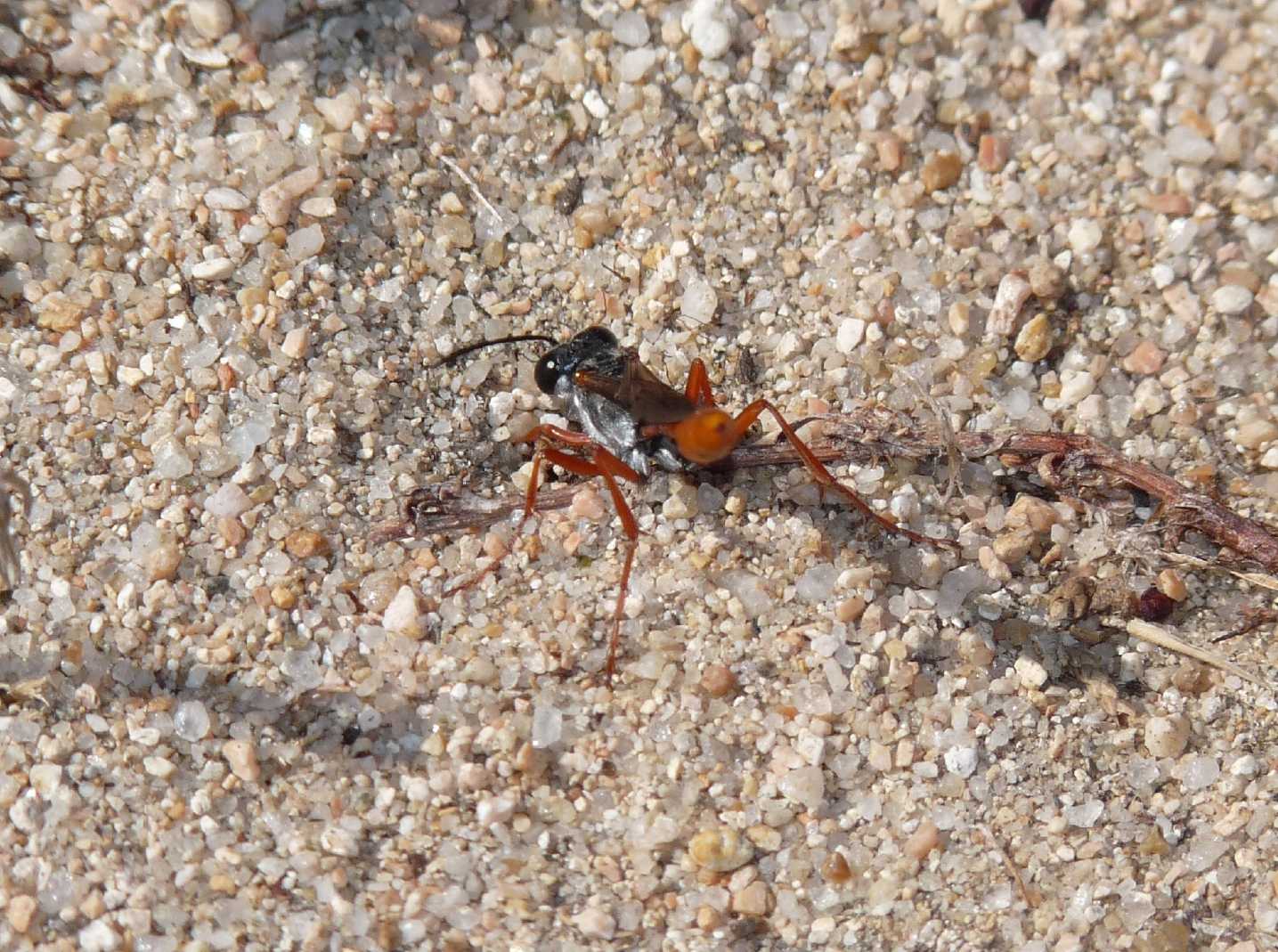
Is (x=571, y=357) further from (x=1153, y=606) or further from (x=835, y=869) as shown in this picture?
(x=1153, y=606)

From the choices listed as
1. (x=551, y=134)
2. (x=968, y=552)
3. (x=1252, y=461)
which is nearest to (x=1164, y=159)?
(x=1252, y=461)

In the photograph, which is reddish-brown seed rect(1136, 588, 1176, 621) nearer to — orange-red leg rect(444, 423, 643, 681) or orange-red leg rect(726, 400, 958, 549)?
orange-red leg rect(726, 400, 958, 549)

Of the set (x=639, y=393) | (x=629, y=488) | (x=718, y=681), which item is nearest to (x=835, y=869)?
(x=718, y=681)

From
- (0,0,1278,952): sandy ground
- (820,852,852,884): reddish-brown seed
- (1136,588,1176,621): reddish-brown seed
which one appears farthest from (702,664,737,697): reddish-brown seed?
(1136,588,1176,621): reddish-brown seed

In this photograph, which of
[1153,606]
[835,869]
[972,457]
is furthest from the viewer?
[972,457]

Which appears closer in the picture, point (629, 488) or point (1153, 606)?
point (1153, 606)

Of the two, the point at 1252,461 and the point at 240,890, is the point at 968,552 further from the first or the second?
the point at 240,890
